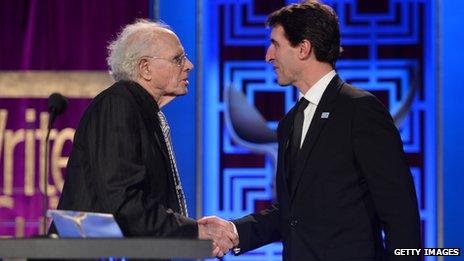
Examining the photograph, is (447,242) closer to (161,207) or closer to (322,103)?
(322,103)

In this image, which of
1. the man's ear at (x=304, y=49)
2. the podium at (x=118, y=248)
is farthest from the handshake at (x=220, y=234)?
the podium at (x=118, y=248)

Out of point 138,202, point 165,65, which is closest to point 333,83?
point 165,65

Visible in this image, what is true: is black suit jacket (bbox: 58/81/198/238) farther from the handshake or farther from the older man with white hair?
the handshake

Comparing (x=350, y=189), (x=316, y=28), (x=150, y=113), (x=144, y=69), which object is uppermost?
(x=316, y=28)

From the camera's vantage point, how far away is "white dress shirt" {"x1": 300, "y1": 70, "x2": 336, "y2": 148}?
286 centimetres

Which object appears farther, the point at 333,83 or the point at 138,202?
the point at 333,83

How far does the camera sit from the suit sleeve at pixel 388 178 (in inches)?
104

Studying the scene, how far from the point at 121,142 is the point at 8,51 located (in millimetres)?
3057

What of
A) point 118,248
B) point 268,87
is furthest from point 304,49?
point 268,87

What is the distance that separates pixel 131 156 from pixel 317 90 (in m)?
0.68

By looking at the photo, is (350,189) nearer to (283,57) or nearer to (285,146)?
(285,146)

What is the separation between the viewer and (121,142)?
8.48 feet

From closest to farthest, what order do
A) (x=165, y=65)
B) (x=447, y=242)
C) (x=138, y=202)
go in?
(x=138, y=202), (x=165, y=65), (x=447, y=242)

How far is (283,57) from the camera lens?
2990 millimetres
